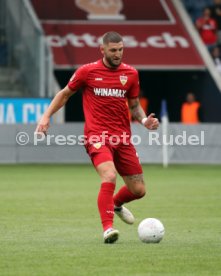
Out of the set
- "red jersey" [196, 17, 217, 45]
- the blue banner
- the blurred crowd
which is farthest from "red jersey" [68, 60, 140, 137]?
"red jersey" [196, 17, 217, 45]

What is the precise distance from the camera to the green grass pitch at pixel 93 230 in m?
9.00

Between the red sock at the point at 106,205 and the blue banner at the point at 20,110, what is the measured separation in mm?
17916

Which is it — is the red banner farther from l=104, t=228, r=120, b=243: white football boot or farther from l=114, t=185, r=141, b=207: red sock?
l=104, t=228, r=120, b=243: white football boot

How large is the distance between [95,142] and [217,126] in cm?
1692

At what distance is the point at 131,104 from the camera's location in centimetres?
1155

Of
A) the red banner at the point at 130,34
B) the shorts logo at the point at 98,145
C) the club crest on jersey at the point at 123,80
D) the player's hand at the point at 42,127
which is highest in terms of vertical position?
the club crest on jersey at the point at 123,80

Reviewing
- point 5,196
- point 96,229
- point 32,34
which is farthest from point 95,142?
point 32,34

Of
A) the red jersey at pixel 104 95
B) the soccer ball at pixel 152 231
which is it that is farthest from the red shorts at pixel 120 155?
the soccer ball at pixel 152 231

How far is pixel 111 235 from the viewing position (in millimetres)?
10453

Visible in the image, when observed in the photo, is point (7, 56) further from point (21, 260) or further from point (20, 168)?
point (21, 260)

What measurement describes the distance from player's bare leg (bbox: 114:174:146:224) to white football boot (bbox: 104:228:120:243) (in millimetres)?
1033

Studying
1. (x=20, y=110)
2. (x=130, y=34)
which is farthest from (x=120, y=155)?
(x=130, y=34)

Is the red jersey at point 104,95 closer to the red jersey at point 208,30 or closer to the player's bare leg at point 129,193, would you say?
the player's bare leg at point 129,193

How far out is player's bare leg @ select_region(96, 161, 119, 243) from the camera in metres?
10.5
